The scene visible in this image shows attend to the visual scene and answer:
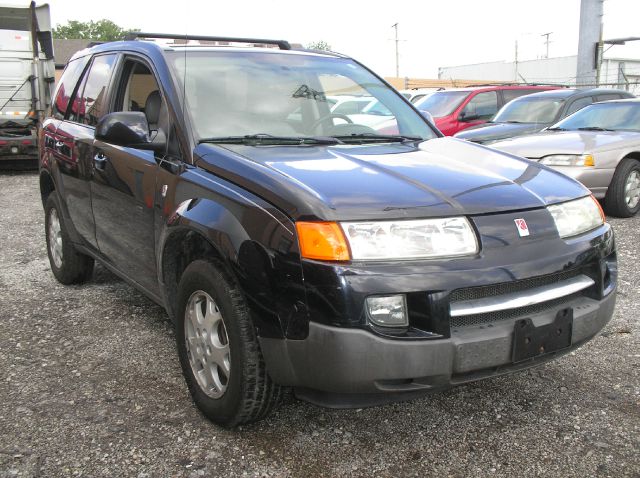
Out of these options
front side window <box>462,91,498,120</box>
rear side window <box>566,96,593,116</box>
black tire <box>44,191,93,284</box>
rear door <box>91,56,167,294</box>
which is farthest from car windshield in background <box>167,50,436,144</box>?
front side window <box>462,91,498,120</box>

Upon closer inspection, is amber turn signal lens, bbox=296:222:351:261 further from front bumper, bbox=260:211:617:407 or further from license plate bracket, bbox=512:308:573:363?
license plate bracket, bbox=512:308:573:363

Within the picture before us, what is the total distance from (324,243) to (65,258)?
3.27 m

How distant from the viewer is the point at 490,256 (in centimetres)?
244

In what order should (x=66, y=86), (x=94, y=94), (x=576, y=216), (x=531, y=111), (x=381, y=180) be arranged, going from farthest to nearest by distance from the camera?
(x=531, y=111), (x=66, y=86), (x=94, y=94), (x=576, y=216), (x=381, y=180)

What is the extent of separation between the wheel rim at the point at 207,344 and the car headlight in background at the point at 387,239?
1.95 ft

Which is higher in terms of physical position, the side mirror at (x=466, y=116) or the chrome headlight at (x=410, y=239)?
the side mirror at (x=466, y=116)

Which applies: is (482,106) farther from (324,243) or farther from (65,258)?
(324,243)

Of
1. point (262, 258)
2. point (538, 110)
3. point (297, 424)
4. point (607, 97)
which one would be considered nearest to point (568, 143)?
point (538, 110)

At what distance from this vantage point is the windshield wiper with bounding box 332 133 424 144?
3430mm

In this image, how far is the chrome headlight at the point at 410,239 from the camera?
7.78 feet

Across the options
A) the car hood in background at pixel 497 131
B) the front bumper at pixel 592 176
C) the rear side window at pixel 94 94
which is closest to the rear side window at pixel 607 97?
the car hood in background at pixel 497 131

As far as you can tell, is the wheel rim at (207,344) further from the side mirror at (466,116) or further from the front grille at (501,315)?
the side mirror at (466,116)

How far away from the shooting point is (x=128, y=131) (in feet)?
10.3

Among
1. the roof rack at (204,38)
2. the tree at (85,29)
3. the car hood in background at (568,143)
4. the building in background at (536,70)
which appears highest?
the tree at (85,29)
